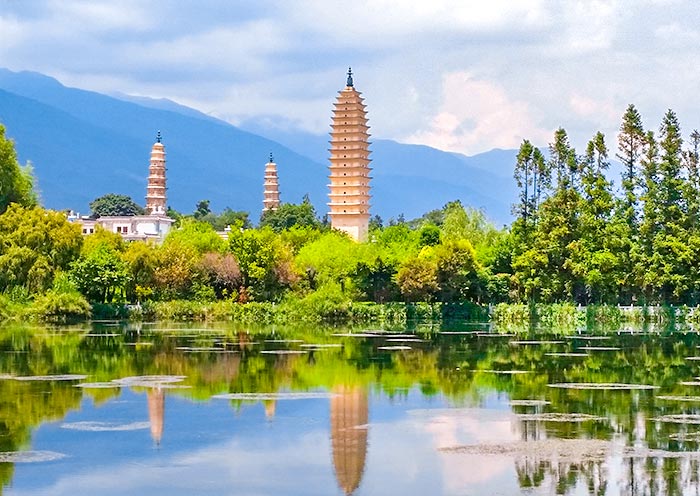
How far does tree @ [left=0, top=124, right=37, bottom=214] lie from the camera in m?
55.7

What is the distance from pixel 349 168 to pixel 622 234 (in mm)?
41562

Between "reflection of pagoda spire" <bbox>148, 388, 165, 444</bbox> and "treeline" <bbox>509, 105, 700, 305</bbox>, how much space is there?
107 feet

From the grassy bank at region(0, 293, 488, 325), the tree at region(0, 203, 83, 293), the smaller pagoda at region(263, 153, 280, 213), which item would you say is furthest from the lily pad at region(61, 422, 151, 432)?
the smaller pagoda at region(263, 153, 280, 213)

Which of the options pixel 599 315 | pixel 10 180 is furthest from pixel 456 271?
pixel 10 180

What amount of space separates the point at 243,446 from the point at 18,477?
11.6 ft

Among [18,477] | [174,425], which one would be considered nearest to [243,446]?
[174,425]

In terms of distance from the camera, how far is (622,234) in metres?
54.4

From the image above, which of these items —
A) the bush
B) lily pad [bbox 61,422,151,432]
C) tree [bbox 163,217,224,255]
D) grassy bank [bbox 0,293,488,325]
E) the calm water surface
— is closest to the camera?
the calm water surface

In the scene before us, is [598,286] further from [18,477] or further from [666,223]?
[18,477]

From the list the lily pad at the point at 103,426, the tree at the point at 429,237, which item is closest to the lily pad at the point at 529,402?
the lily pad at the point at 103,426

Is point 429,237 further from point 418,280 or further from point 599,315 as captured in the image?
point 599,315

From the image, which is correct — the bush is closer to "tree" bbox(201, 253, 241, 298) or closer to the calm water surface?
"tree" bbox(201, 253, 241, 298)

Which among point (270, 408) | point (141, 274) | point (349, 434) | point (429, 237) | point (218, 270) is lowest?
point (349, 434)

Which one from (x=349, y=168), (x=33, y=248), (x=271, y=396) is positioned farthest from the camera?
(x=349, y=168)
